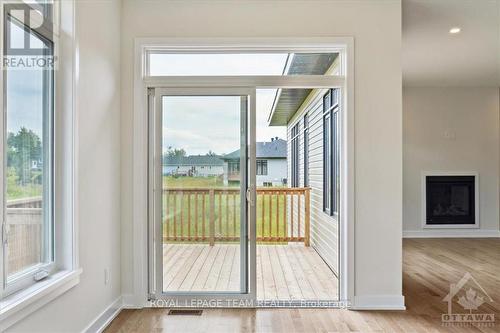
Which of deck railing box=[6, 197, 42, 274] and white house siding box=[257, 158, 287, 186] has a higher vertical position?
white house siding box=[257, 158, 287, 186]

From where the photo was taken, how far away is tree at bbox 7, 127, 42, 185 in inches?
80.8

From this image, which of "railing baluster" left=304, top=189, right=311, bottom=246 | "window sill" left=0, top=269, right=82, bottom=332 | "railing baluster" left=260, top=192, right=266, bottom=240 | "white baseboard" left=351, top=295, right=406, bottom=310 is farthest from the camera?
"railing baluster" left=260, top=192, right=266, bottom=240

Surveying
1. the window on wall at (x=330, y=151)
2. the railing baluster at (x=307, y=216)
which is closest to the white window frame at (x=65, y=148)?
the window on wall at (x=330, y=151)

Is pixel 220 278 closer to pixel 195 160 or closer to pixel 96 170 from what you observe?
pixel 195 160

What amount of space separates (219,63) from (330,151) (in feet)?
6.81

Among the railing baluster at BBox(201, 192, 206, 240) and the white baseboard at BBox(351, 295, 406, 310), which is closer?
the white baseboard at BBox(351, 295, 406, 310)

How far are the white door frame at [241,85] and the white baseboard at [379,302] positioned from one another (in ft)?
0.30

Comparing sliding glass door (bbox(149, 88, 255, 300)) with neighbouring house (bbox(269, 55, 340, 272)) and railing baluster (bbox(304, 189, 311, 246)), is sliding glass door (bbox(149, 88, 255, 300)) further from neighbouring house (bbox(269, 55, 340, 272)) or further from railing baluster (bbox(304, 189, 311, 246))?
railing baluster (bbox(304, 189, 311, 246))

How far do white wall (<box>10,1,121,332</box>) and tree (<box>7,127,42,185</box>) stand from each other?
31cm

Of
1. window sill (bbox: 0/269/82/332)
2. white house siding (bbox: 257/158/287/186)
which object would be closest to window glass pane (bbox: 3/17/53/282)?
window sill (bbox: 0/269/82/332)

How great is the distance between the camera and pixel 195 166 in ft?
11.5

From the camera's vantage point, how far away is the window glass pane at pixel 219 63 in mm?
3510

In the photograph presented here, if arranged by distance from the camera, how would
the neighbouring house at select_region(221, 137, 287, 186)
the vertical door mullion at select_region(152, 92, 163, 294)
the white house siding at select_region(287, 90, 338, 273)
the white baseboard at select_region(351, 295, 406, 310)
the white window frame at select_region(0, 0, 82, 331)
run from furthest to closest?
the neighbouring house at select_region(221, 137, 287, 186) < the white house siding at select_region(287, 90, 338, 273) < the vertical door mullion at select_region(152, 92, 163, 294) < the white baseboard at select_region(351, 295, 406, 310) < the white window frame at select_region(0, 0, 82, 331)

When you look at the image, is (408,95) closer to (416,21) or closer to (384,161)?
(416,21)
